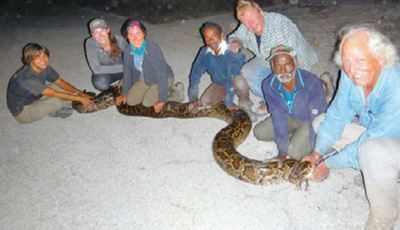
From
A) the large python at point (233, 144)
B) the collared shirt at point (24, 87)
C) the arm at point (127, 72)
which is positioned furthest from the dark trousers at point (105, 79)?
the collared shirt at point (24, 87)

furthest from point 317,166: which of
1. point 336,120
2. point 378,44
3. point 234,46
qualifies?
point 234,46

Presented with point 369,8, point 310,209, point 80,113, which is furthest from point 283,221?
point 369,8

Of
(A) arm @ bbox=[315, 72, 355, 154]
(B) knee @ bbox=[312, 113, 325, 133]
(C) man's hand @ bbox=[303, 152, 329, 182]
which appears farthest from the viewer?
(B) knee @ bbox=[312, 113, 325, 133]

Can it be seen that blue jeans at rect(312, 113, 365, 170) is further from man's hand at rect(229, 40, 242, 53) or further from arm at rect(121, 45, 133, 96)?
arm at rect(121, 45, 133, 96)

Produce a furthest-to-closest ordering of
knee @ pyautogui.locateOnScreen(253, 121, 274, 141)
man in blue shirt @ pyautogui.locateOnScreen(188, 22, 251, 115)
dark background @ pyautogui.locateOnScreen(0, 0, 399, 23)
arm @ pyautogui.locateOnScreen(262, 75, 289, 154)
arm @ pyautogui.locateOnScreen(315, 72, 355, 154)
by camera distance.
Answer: dark background @ pyautogui.locateOnScreen(0, 0, 399, 23) < man in blue shirt @ pyautogui.locateOnScreen(188, 22, 251, 115) < knee @ pyautogui.locateOnScreen(253, 121, 274, 141) < arm @ pyautogui.locateOnScreen(262, 75, 289, 154) < arm @ pyautogui.locateOnScreen(315, 72, 355, 154)

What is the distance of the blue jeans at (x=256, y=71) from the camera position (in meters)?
4.82

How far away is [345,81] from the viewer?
304 centimetres

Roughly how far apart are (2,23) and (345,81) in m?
11.4

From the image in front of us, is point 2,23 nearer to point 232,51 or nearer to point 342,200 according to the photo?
point 232,51

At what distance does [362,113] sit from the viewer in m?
3.14

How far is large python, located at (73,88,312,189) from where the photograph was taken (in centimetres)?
367

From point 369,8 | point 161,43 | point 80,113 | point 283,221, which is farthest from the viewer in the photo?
point 369,8

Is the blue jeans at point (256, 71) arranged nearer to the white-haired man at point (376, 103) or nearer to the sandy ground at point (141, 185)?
the sandy ground at point (141, 185)

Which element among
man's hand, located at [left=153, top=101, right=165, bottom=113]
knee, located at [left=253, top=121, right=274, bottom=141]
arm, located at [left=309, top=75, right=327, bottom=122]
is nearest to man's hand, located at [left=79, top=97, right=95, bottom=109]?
man's hand, located at [left=153, top=101, right=165, bottom=113]
